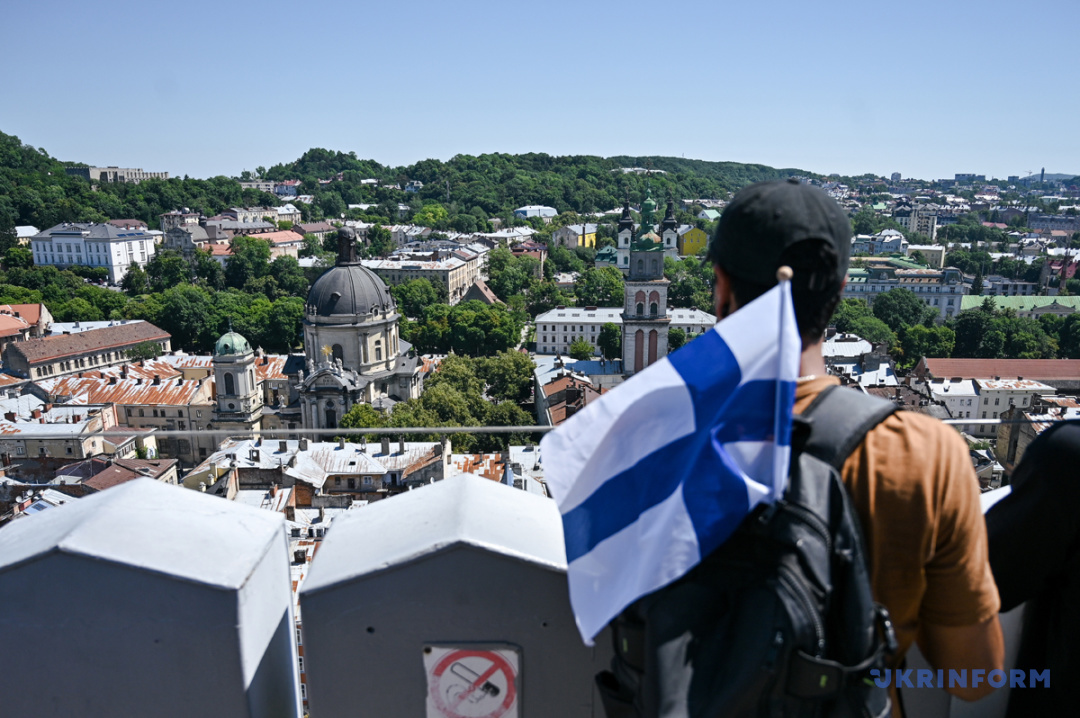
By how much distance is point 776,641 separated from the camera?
4.12 ft

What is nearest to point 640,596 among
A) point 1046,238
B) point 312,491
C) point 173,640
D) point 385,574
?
point 385,574

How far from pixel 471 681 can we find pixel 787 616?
963 mm

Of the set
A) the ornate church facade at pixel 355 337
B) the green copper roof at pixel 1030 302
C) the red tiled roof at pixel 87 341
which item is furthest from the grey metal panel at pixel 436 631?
the green copper roof at pixel 1030 302

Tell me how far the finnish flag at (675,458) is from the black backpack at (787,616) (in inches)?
1.9

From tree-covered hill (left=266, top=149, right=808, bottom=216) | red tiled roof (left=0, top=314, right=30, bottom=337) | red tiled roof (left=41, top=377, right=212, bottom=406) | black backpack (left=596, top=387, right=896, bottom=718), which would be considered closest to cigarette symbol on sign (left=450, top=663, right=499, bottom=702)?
black backpack (left=596, top=387, right=896, bottom=718)

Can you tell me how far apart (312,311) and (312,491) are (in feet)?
56.7

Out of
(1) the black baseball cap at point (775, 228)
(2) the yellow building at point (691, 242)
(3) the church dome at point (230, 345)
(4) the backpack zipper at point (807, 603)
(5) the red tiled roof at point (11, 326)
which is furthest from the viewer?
(2) the yellow building at point (691, 242)

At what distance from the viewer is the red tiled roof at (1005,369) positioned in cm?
3594

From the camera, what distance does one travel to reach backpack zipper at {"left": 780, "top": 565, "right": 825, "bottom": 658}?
1254 millimetres

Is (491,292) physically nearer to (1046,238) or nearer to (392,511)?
(392,511)

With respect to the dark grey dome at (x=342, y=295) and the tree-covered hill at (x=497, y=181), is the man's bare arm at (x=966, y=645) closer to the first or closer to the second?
the dark grey dome at (x=342, y=295)

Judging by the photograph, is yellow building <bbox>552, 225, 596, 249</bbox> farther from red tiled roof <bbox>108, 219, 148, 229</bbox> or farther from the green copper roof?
the green copper roof

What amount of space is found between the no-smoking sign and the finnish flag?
1.63 ft

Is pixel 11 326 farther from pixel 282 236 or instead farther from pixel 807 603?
pixel 807 603
